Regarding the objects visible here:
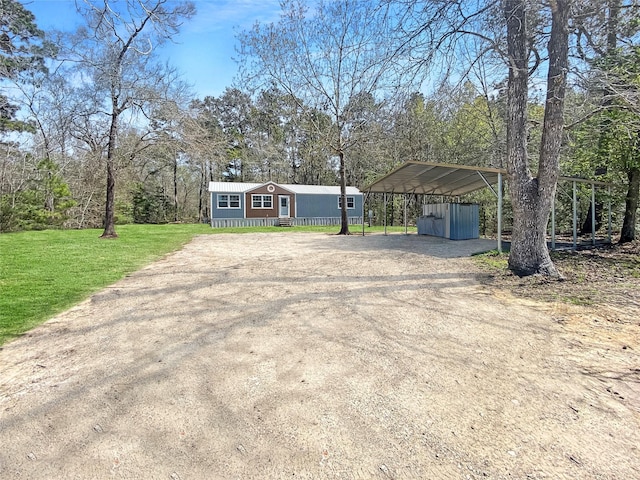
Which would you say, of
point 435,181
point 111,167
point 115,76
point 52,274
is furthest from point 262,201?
point 52,274

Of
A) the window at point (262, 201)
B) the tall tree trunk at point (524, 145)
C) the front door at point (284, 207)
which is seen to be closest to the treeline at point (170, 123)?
the tall tree trunk at point (524, 145)

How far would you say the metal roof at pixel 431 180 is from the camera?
10234mm

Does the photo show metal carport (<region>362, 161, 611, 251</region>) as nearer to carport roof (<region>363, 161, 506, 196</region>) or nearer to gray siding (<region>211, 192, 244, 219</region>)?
carport roof (<region>363, 161, 506, 196</region>)

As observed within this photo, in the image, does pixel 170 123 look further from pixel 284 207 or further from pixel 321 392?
pixel 321 392

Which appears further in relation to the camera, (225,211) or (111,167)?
(225,211)

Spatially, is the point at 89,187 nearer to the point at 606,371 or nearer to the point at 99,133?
the point at 99,133

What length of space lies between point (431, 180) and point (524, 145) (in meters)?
6.62

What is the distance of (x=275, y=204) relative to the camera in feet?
76.5

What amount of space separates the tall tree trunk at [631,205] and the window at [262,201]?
722 inches

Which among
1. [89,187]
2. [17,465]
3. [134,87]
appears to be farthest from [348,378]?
[89,187]

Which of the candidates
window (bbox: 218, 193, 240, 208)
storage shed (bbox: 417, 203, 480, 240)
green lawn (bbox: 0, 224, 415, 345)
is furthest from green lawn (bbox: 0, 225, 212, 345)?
window (bbox: 218, 193, 240, 208)

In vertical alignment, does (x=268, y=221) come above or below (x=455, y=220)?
below

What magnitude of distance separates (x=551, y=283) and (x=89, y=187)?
911 inches

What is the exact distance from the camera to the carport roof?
10.3 m
